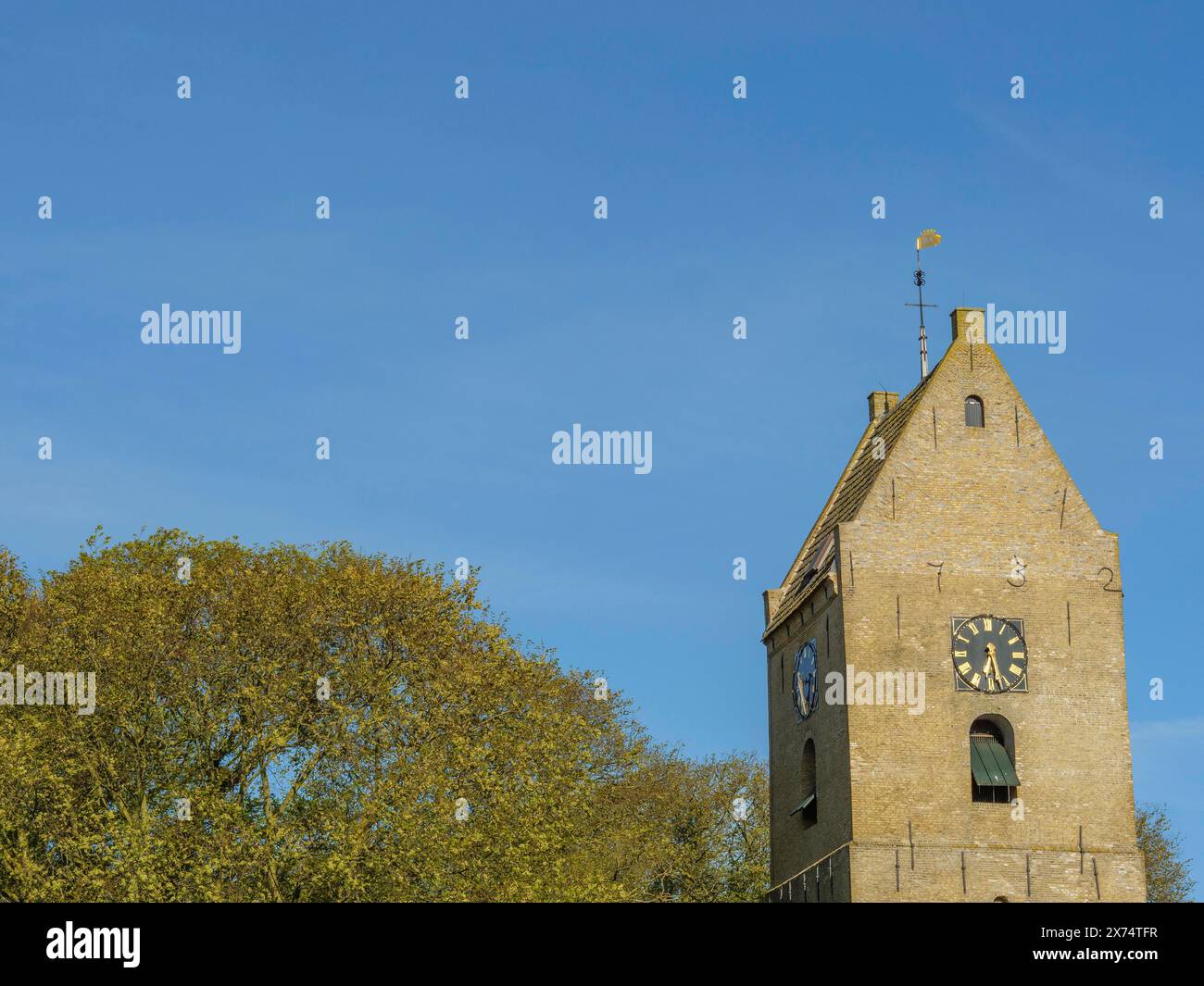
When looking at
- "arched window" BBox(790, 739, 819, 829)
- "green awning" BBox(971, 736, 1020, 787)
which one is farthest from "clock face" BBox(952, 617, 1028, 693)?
"arched window" BBox(790, 739, 819, 829)

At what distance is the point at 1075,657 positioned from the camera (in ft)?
161

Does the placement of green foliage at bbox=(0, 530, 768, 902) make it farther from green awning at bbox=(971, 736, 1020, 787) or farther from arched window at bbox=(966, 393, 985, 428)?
arched window at bbox=(966, 393, 985, 428)

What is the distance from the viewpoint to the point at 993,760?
47.8 m

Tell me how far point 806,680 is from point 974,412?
9.06m

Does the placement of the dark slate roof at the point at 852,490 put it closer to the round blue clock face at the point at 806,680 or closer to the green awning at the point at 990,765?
the round blue clock face at the point at 806,680

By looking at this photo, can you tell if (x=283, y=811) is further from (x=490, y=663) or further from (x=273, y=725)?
(x=490, y=663)

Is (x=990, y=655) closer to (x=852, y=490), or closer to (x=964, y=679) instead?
(x=964, y=679)

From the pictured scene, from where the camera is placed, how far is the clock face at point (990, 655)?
48.3 m

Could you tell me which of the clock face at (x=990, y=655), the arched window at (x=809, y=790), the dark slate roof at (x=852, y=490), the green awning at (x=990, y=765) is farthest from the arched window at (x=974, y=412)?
the arched window at (x=809, y=790)

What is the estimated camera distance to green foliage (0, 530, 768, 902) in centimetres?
4284

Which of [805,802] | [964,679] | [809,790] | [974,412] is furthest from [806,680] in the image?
[974,412]

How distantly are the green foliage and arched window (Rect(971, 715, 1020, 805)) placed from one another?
9.90 m
